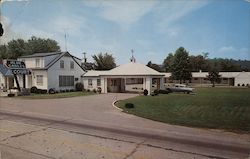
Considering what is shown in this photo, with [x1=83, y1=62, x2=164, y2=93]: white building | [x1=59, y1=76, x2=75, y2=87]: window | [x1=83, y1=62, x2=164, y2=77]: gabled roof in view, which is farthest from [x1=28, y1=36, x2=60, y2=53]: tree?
[x1=83, y1=62, x2=164, y2=77]: gabled roof

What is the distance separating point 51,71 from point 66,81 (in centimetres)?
339

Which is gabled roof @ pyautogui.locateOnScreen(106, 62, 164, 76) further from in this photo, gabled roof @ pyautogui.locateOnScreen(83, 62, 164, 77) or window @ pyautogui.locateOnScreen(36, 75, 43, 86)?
window @ pyautogui.locateOnScreen(36, 75, 43, 86)

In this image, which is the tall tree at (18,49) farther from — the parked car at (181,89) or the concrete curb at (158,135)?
the concrete curb at (158,135)

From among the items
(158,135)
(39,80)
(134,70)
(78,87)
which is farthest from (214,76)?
(158,135)

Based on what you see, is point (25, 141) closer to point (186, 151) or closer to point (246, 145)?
point (186, 151)

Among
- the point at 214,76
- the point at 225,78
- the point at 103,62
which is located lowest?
the point at 225,78

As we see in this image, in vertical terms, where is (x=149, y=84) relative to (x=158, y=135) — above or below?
above

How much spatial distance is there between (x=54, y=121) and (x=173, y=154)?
322 inches

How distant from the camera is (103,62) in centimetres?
4778

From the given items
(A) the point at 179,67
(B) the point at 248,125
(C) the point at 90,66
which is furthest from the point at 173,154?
(C) the point at 90,66

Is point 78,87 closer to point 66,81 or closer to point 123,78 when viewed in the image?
point 66,81

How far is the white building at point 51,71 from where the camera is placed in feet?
114

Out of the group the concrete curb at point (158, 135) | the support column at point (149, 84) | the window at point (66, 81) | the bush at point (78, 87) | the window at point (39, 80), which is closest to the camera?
the concrete curb at point (158, 135)

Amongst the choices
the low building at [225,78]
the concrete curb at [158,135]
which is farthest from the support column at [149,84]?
the low building at [225,78]
